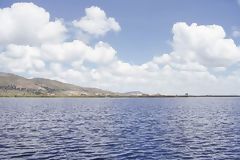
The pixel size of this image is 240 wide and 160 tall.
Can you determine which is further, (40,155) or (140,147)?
(140,147)

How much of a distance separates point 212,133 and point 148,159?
102 ft

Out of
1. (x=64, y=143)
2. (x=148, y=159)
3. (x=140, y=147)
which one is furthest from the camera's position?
(x=64, y=143)

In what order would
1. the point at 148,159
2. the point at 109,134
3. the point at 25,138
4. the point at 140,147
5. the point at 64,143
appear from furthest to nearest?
1. the point at 109,134
2. the point at 25,138
3. the point at 64,143
4. the point at 140,147
5. the point at 148,159

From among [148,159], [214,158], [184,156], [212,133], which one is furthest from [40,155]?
[212,133]

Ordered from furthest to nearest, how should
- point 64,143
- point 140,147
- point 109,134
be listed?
1. point 109,134
2. point 64,143
3. point 140,147

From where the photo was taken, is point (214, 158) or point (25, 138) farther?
point (25, 138)

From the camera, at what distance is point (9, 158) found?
44.1 metres

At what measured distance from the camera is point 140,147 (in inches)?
2058

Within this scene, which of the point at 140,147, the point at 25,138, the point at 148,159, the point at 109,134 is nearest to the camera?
the point at 148,159

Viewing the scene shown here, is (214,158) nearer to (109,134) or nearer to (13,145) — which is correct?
(109,134)

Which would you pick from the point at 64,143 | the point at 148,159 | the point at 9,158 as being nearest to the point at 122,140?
the point at 64,143

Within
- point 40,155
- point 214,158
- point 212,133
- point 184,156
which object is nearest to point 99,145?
point 40,155

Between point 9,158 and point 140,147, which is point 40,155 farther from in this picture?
point 140,147

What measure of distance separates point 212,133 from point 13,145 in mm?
41324
